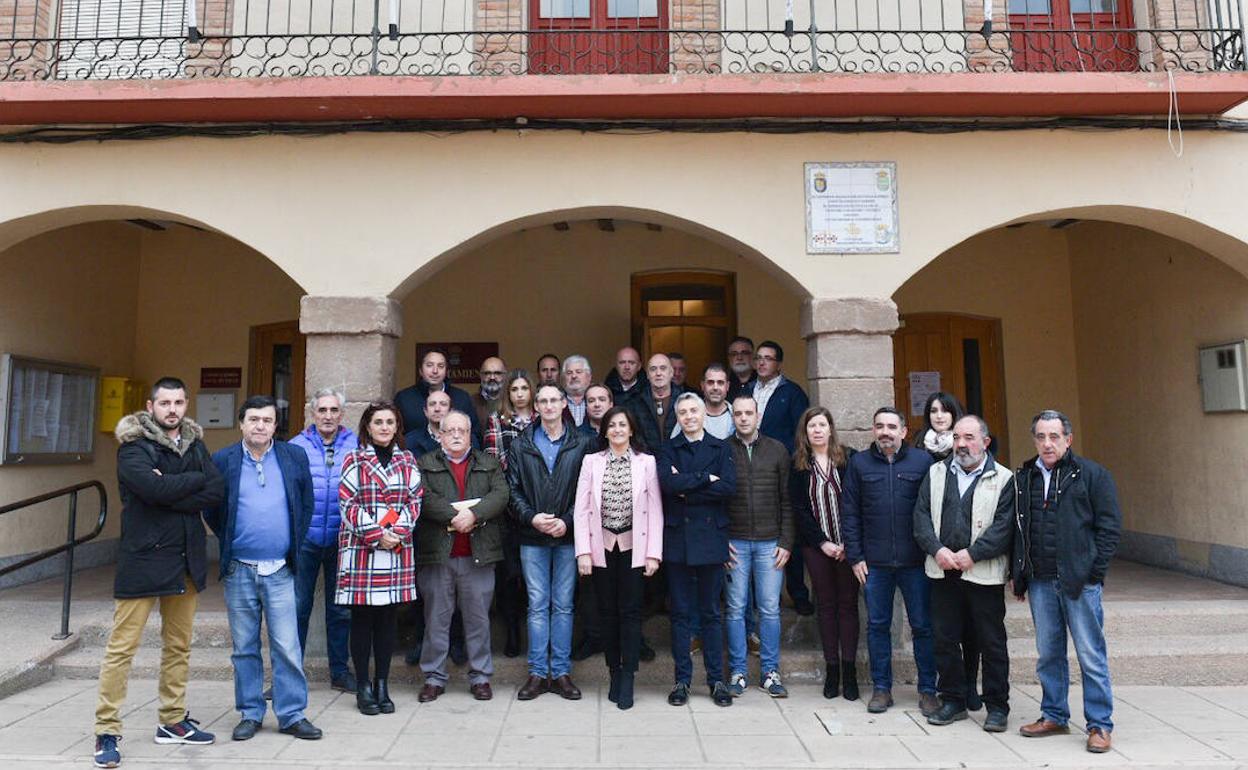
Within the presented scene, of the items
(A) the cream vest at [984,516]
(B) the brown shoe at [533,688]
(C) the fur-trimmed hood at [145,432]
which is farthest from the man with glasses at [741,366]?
(C) the fur-trimmed hood at [145,432]

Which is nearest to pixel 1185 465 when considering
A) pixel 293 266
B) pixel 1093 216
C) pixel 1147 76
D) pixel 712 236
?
pixel 1093 216

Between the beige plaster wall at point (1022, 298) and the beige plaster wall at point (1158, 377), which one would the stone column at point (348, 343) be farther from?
the beige plaster wall at point (1158, 377)

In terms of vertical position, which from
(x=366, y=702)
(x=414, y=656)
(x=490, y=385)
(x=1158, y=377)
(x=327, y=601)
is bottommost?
(x=366, y=702)

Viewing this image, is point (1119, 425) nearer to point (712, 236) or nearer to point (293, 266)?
point (712, 236)

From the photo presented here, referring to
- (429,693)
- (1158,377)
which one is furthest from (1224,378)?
(429,693)

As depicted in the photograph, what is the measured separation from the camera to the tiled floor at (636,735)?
13.3ft

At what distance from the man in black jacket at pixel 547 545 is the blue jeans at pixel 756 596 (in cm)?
99

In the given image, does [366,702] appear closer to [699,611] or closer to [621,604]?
[621,604]

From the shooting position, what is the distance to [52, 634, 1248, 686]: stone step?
5.25 meters

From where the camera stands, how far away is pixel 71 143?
597 cm

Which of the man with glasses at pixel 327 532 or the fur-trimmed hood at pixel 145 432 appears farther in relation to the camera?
the man with glasses at pixel 327 532

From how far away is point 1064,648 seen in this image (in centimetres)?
434

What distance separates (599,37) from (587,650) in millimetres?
4827

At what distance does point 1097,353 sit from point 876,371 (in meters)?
3.94
